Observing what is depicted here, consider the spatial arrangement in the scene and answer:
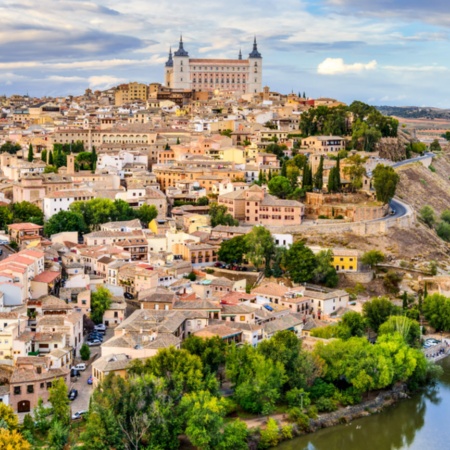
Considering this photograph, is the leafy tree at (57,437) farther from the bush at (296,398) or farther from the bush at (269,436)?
the bush at (296,398)

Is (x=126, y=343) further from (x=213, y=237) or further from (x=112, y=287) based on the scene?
(x=213, y=237)

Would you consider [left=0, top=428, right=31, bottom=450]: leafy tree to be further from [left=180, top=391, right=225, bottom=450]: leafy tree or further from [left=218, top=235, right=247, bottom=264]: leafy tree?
[left=218, top=235, right=247, bottom=264]: leafy tree

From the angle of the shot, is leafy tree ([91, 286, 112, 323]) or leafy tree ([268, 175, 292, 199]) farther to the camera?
leafy tree ([268, 175, 292, 199])

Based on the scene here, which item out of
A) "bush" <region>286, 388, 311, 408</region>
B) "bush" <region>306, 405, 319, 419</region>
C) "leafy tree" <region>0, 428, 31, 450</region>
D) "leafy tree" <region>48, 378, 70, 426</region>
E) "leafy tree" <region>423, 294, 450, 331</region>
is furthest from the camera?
"leafy tree" <region>423, 294, 450, 331</region>

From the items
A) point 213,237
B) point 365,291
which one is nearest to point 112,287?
point 213,237

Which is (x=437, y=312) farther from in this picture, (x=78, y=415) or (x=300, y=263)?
(x=78, y=415)

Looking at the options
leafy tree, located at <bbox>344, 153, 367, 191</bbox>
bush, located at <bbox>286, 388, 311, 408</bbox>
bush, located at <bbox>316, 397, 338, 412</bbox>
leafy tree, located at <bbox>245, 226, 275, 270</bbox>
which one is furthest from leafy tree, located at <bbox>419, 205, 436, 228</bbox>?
bush, located at <bbox>286, 388, 311, 408</bbox>

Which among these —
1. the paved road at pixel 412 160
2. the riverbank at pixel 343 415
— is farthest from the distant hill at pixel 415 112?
the riverbank at pixel 343 415
